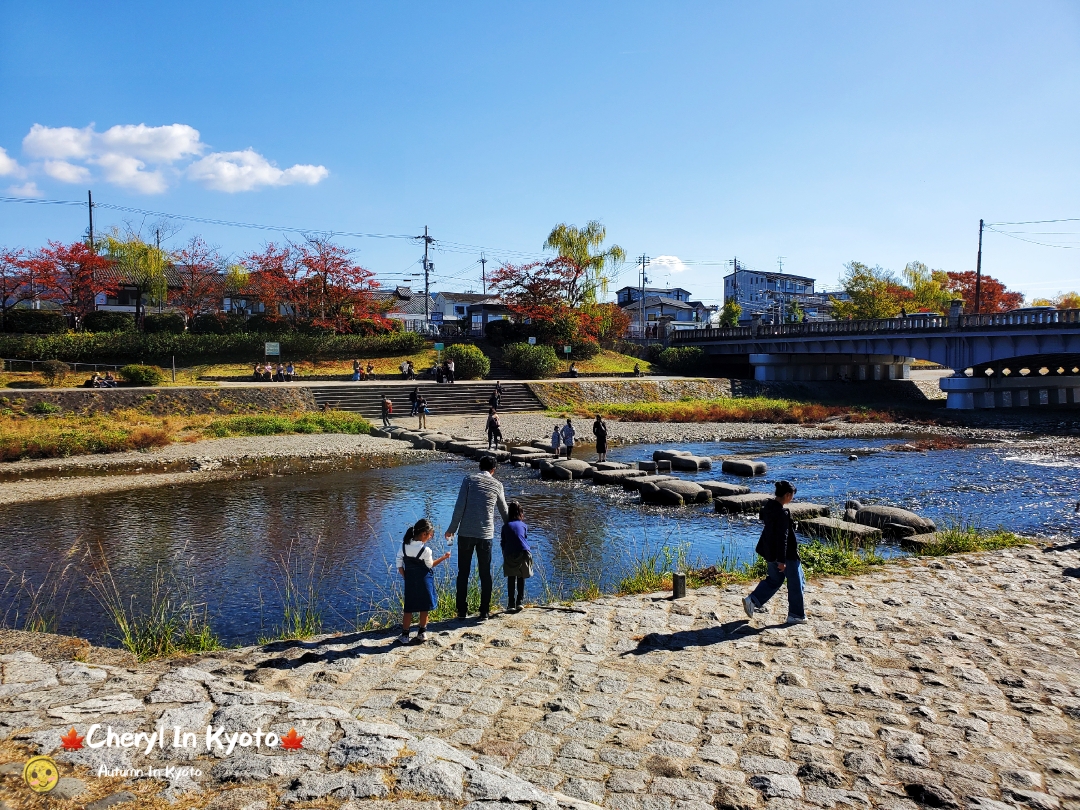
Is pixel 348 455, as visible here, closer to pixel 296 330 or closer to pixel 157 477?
pixel 157 477

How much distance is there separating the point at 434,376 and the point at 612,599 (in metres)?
37.5

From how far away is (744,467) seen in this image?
2291cm

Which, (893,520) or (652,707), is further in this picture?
(893,520)

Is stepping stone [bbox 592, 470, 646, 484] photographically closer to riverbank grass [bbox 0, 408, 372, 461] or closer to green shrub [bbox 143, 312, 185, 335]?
riverbank grass [bbox 0, 408, 372, 461]

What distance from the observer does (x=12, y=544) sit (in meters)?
14.0

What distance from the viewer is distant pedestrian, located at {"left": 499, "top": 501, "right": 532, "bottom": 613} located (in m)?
9.02

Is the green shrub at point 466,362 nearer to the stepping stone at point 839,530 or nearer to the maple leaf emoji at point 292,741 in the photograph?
the stepping stone at point 839,530

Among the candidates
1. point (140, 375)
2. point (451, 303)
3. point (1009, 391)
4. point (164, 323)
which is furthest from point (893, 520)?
point (451, 303)

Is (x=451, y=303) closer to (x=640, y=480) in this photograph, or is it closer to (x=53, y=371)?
(x=53, y=371)

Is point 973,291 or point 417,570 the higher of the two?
point 973,291

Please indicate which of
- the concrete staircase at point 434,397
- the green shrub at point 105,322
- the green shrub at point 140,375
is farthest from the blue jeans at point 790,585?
the green shrub at point 105,322

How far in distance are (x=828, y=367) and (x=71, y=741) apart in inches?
2350

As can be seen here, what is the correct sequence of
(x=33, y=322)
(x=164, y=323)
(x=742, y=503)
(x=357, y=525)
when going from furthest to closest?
(x=164, y=323), (x=33, y=322), (x=742, y=503), (x=357, y=525)

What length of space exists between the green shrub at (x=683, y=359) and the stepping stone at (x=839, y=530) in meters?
43.0
